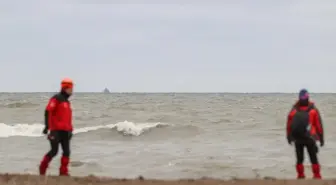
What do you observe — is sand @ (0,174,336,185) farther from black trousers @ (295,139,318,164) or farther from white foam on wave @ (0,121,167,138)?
white foam on wave @ (0,121,167,138)

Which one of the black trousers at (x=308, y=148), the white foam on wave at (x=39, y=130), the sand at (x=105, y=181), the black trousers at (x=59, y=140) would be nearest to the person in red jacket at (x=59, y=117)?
the black trousers at (x=59, y=140)

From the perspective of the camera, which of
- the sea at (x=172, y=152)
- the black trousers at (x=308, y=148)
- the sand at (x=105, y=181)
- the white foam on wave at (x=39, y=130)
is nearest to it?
the sand at (x=105, y=181)

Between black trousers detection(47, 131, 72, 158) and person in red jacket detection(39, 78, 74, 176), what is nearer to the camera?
person in red jacket detection(39, 78, 74, 176)

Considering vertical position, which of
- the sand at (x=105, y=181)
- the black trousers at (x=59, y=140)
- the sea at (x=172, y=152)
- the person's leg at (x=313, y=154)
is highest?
the black trousers at (x=59, y=140)

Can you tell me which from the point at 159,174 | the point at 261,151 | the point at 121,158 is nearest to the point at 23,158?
the point at 121,158

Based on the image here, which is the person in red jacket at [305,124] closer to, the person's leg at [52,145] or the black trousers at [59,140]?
the black trousers at [59,140]

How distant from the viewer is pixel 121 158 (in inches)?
614

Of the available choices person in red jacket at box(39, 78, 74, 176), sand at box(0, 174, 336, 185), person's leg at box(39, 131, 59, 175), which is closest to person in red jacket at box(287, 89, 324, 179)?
sand at box(0, 174, 336, 185)

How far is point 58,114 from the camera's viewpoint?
30.1 feet

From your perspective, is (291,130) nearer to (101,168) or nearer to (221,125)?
(101,168)

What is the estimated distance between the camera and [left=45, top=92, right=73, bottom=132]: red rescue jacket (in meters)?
9.12

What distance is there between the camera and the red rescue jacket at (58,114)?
9.12 metres

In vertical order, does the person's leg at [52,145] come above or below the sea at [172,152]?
above

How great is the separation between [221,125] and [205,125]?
77cm
